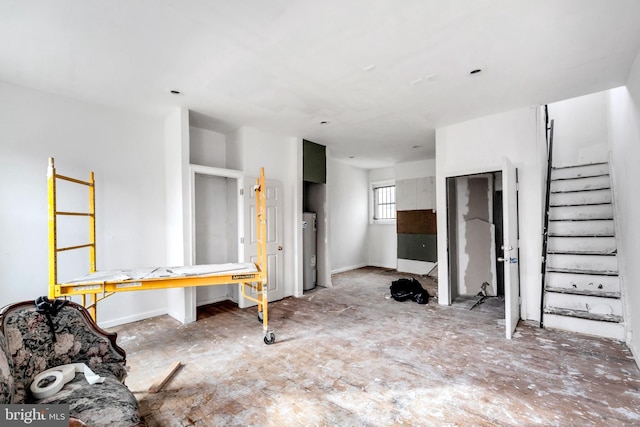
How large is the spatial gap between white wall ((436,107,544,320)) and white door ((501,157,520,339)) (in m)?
0.34

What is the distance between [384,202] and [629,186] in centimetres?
554

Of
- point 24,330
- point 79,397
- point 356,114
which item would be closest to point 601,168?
point 356,114

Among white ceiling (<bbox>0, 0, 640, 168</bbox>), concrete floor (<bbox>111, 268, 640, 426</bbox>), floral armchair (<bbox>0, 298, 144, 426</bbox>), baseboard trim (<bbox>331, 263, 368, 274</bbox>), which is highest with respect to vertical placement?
white ceiling (<bbox>0, 0, 640, 168</bbox>)

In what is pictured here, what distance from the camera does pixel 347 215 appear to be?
7703 millimetres

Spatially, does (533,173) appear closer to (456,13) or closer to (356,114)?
(356,114)

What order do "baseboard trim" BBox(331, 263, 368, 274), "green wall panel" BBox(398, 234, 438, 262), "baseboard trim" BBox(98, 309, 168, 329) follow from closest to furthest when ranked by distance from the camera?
"baseboard trim" BBox(98, 309, 168, 329) < "green wall panel" BBox(398, 234, 438, 262) < "baseboard trim" BBox(331, 263, 368, 274)

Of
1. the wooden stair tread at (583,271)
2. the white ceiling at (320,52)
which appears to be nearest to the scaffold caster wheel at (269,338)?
the white ceiling at (320,52)

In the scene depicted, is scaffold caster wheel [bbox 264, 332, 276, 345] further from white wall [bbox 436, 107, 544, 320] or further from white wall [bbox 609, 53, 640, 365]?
white wall [bbox 609, 53, 640, 365]

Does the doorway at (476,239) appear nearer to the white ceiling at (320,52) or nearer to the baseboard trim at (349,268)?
the white ceiling at (320,52)

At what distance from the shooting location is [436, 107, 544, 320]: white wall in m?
3.80

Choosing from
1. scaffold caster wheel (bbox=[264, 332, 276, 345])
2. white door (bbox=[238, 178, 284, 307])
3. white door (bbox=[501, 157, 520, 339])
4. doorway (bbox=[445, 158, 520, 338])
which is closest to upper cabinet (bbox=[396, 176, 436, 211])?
doorway (bbox=[445, 158, 520, 338])

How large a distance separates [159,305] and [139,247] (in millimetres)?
904

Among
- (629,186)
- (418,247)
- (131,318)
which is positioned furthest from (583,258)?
(131,318)

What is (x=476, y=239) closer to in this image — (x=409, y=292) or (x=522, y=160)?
(x=409, y=292)
